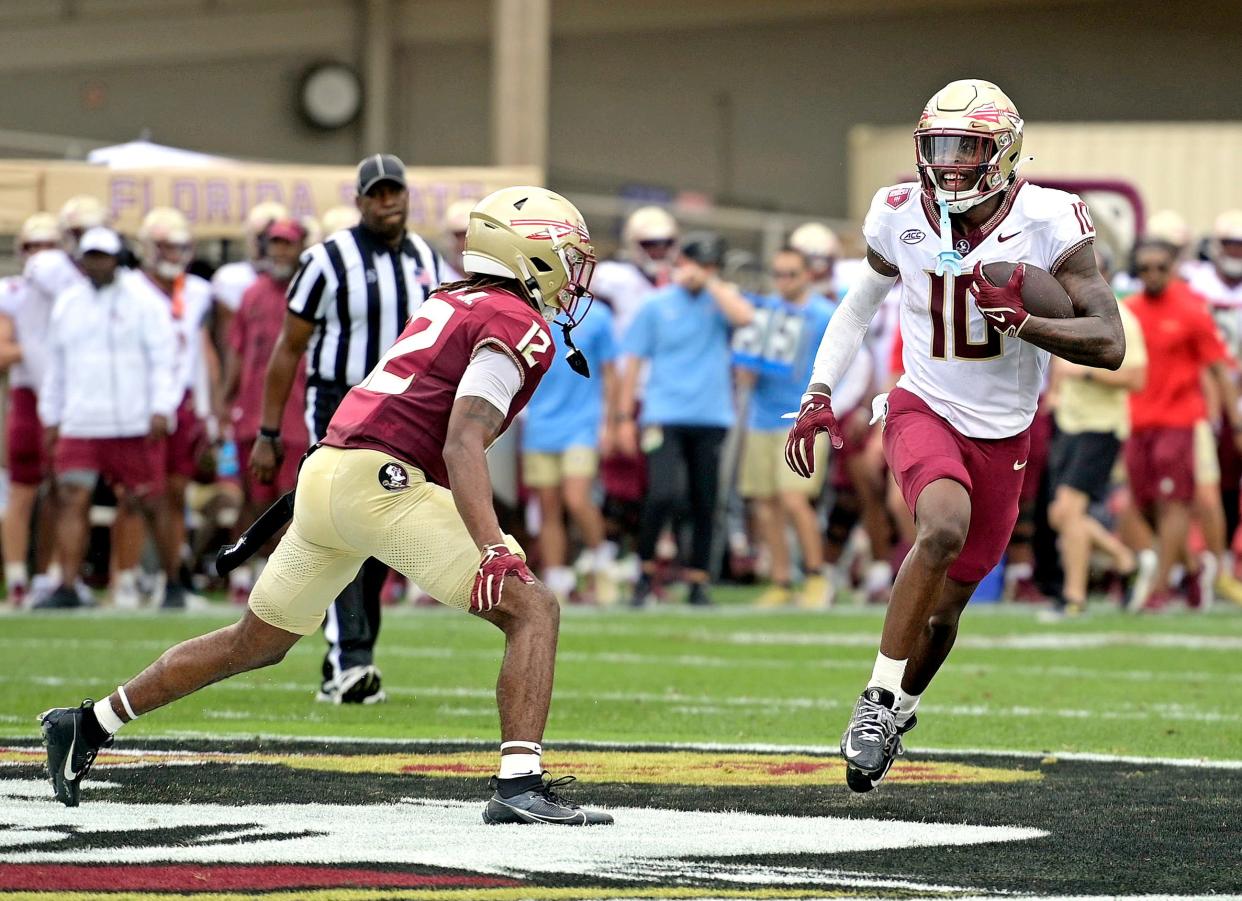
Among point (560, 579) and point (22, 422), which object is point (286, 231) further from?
point (560, 579)

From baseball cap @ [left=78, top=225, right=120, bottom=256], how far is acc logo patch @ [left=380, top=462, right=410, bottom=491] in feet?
22.5

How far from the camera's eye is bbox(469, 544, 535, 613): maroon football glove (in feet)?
17.1

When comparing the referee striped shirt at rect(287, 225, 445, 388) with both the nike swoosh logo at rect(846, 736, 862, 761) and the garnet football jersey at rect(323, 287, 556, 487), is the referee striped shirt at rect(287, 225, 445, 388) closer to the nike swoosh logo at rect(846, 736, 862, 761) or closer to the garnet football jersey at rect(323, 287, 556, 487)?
the garnet football jersey at rect(323, 287, 556, 487)

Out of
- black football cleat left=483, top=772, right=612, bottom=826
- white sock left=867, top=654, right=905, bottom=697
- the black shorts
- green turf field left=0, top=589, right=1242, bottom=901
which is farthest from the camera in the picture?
the black shorts

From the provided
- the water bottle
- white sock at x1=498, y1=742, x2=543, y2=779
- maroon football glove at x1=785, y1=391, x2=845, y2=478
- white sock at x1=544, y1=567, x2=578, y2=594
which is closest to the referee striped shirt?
maroon football glove at x1=785, y1=391, x2=845, y2=478

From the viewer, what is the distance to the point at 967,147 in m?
5.98

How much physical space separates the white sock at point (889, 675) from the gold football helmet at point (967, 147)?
48.3 inches

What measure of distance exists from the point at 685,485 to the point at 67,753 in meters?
7.45

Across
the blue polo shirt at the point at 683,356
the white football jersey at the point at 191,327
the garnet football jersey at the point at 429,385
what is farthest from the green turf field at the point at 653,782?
the white football jersey at the point at 191,327

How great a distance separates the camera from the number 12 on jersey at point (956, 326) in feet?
19.9

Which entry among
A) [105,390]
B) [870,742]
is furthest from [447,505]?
[105,390]

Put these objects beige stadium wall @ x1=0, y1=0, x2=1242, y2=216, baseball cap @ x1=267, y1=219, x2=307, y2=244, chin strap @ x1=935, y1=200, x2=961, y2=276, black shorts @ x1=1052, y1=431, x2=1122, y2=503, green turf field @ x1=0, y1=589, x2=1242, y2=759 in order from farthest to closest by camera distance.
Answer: beige stadium wall @ x1=0, y1=0, x2=1242, y2=216 → black shorts @ x1=1052, y1=431, x2=1122, y2=503 → baseball cap @ x1=267, y1=219, x2=307, y2=244 → green turf field @ x1=0, y1=589, x2=1242, y2=759 → chin strap @ x1=935, y1=200, x2=961, y2=276

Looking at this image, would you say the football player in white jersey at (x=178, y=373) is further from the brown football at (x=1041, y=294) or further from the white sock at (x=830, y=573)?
the brown football at (x=1041, y=294)

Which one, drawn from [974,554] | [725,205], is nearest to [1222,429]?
[974,554]
